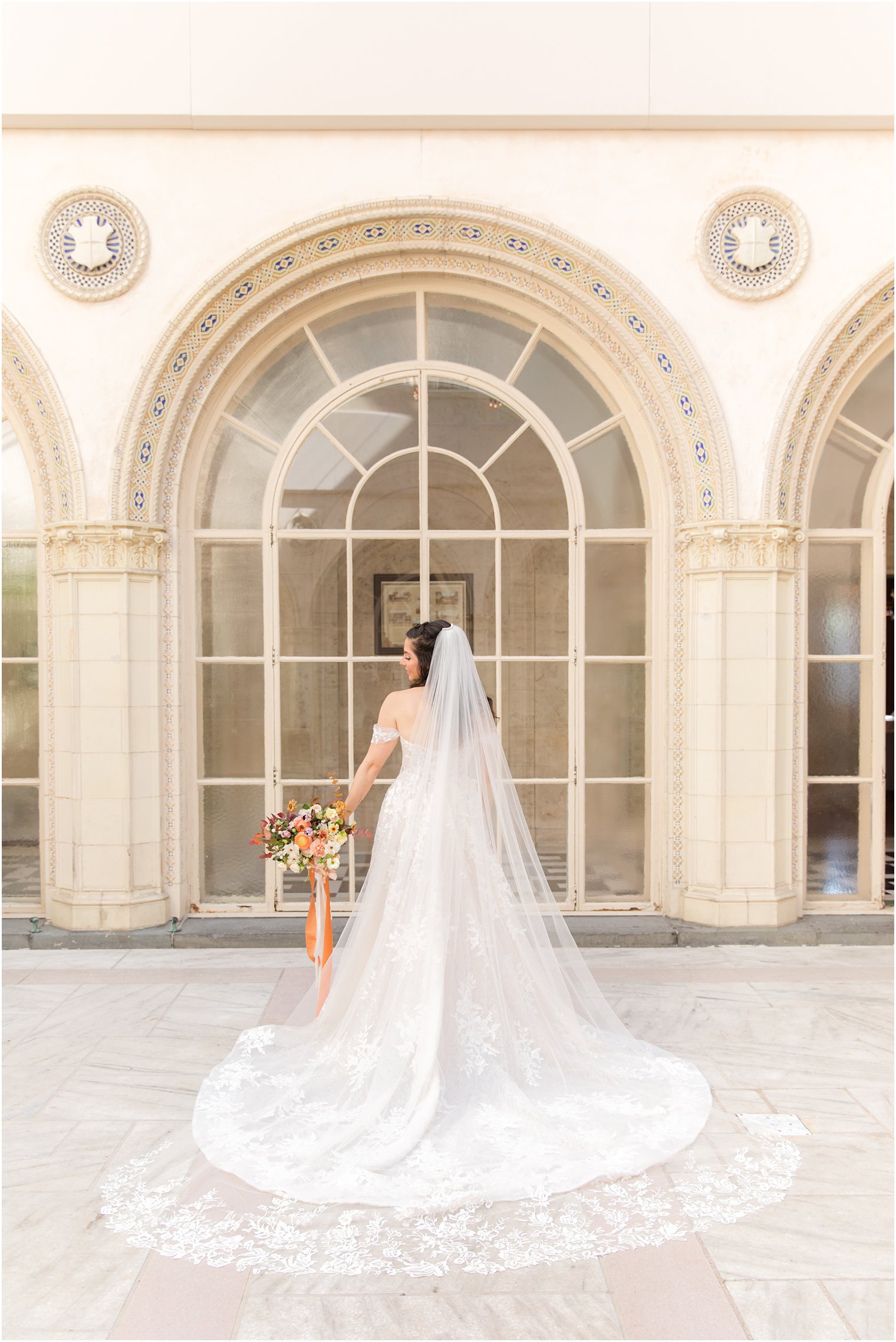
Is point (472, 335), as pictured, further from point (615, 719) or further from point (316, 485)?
point (615, 719)

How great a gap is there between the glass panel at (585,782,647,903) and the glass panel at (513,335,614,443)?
2.18m

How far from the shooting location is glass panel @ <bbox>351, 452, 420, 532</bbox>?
5.65 metres

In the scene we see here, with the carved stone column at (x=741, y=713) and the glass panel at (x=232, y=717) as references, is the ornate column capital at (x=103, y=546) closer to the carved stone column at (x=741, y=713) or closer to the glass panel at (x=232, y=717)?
the glass panel at (x=232, y=717)

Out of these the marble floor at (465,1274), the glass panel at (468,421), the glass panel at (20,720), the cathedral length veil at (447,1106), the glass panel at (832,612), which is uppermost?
the glass panel at (468,421)

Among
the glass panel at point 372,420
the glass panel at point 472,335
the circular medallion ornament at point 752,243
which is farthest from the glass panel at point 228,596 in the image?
the circular medallion ornament at point 752,243

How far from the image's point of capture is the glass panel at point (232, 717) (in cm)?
566

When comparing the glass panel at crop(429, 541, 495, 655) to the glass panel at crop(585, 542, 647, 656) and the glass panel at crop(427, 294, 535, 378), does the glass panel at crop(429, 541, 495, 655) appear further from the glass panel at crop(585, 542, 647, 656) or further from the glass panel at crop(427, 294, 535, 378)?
the glass panel at crop(427, 294, 535, 378)

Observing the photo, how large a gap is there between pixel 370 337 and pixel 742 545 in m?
2.56

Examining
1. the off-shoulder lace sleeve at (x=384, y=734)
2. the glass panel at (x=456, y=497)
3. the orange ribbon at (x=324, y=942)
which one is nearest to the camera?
the off-shoulder lace sleeve at (x=384, y=734)

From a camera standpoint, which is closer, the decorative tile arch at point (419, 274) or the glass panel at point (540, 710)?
the decorative tile arch at point (419, 274)

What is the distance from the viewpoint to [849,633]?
5.71 metres

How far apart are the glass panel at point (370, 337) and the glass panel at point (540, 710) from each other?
2.02 meters

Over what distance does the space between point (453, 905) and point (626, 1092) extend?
0.88 m

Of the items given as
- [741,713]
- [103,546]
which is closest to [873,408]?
[741,713]
